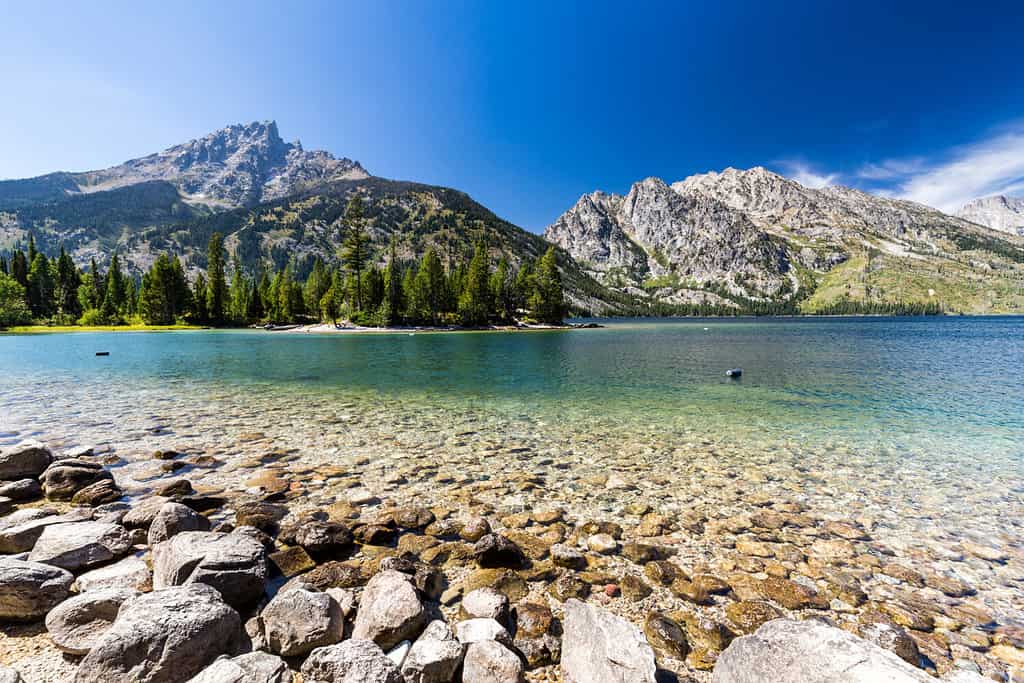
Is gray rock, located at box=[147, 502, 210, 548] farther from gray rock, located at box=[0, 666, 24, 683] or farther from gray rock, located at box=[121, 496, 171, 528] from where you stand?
gray rock, located at box=[0, 666, 24, 683]

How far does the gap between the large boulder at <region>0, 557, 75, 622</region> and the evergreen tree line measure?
11485cm

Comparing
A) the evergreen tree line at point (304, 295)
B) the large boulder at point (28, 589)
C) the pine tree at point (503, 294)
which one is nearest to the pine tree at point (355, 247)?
the evergreen tree line at point (304, 295)

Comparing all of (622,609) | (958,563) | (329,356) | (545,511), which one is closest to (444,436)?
(545,511)

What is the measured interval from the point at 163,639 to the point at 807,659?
7063mm

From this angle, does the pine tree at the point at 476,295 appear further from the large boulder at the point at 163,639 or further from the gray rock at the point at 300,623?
the large boulder at the point at 163,639

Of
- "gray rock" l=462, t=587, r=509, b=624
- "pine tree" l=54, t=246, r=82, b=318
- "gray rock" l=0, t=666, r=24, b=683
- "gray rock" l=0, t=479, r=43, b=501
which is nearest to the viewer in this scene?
"gray rock" l=0, t=666, r=24, b=683

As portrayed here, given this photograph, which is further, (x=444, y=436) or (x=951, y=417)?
(x=951, y=417)

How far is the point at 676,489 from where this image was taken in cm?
1184

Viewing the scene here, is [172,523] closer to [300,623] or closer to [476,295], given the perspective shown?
[300,623]

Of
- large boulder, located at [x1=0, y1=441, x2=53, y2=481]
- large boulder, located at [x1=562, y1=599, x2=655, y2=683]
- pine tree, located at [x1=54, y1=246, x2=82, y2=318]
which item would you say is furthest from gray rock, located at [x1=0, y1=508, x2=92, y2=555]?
pine tree, located at [x1=54, y1=246, x2=82, y2=318]

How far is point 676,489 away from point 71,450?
67.7 ft

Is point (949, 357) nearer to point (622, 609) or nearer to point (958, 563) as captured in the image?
point (958, 563)

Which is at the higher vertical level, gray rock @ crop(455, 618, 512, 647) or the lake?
gray rock @ crop(455, 618, 512, 647)

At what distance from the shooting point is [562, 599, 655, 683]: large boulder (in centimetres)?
466
